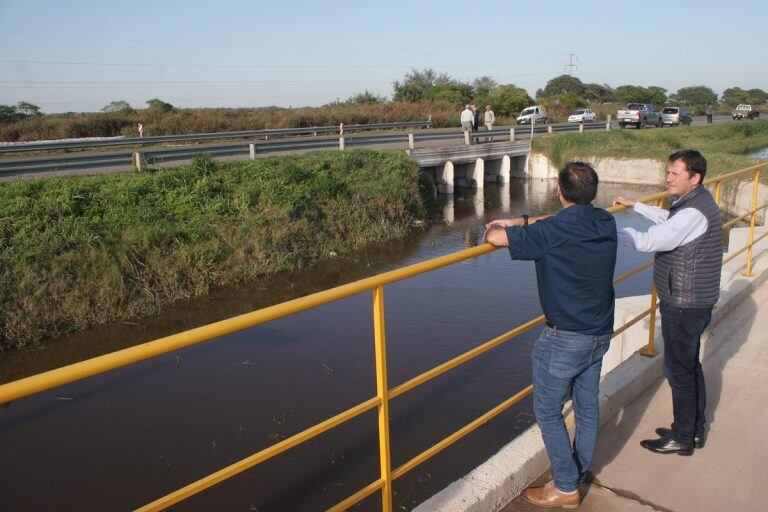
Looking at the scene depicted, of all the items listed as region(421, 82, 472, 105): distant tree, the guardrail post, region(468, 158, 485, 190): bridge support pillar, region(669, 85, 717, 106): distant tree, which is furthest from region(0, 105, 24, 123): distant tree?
region(669, 85, 717, 106): distant tree

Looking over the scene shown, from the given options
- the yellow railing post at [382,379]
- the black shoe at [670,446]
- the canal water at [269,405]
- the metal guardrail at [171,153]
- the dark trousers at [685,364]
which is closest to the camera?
the yellow railing post at [382,379]

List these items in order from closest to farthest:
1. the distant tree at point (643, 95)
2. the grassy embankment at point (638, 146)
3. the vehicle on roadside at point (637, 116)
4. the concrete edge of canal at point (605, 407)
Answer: the concrete edge of canal at point (605, 407) → the grassy embankment at point (638, 146) → the vehicle on roadside at point (637, 116) → the distant tree at point (643, 95)

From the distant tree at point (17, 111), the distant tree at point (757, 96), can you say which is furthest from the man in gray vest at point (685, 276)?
the distant tree at point (757, 96)

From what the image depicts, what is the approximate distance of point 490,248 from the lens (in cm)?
306

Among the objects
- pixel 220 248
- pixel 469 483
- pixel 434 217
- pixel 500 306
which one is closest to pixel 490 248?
pixel 469 483

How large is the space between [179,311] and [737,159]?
67.2 feet

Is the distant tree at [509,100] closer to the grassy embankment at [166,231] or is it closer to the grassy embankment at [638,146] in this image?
the grassy embankment at [638,146]

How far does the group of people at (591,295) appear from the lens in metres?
2.85

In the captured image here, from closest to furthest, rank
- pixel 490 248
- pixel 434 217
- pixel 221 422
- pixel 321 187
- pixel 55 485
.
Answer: pixel 490 248
pixel 55 485
pixel 221 422
pixel 321 187
pixel 434 217

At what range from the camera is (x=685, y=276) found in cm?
352

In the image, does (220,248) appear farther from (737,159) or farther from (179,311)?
(737,159)

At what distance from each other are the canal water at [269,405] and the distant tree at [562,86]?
83929mm

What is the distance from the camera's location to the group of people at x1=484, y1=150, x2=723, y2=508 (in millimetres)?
2852

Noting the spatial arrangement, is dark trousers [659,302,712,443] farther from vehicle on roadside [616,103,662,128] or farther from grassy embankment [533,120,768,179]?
vehicle on roadside [616,103,662,128]
